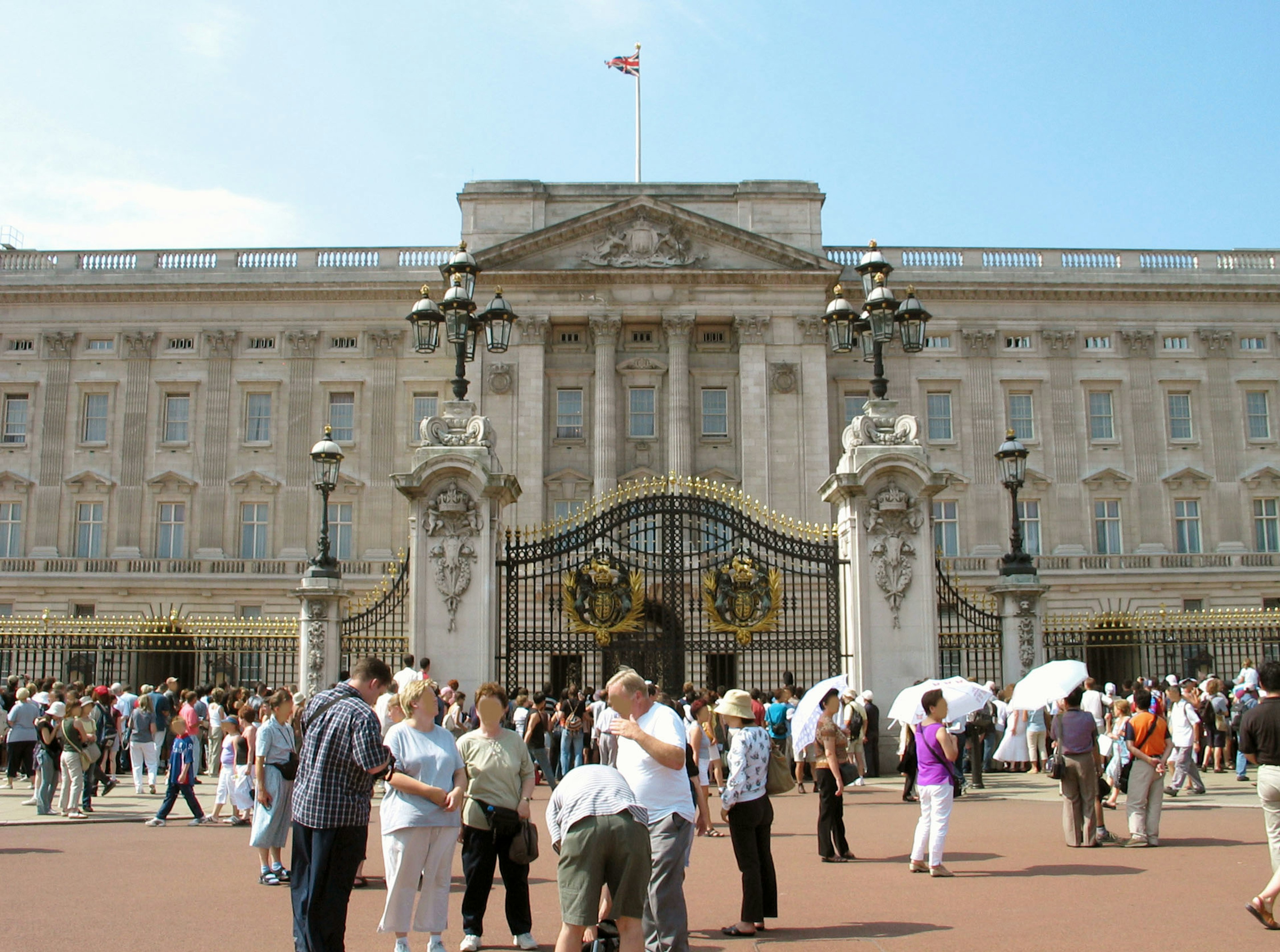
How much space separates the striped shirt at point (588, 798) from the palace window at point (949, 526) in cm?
4010

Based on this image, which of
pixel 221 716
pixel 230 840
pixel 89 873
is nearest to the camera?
pixel 89 873

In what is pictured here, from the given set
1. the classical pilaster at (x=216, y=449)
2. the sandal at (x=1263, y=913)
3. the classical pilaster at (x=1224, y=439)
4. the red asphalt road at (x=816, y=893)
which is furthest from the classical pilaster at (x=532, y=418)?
the sandal at (x=1263, y=913)

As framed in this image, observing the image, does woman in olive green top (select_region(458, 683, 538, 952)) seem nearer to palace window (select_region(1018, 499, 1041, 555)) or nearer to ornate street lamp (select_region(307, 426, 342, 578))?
ornate street lamp (select_region(307, 426, 342, 578))

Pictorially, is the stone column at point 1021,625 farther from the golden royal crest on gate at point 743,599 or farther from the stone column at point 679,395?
the stone column at point 679,395

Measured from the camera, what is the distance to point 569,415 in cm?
4616

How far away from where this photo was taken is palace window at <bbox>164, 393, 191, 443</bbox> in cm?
4681

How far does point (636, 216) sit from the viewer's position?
46.2 metres

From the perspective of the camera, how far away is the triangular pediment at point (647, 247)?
1785 inches

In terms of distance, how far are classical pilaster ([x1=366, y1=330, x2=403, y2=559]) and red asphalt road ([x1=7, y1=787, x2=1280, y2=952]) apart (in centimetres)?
3088

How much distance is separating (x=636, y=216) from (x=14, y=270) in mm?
24637

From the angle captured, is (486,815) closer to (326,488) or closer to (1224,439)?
(326,488)

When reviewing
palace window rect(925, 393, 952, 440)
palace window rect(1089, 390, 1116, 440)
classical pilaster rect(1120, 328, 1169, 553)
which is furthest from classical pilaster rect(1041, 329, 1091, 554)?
palace window rect(925, 393, 952, 440)

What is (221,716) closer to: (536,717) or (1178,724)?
(536,717)

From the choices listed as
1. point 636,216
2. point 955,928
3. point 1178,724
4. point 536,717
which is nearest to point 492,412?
point 636,216
